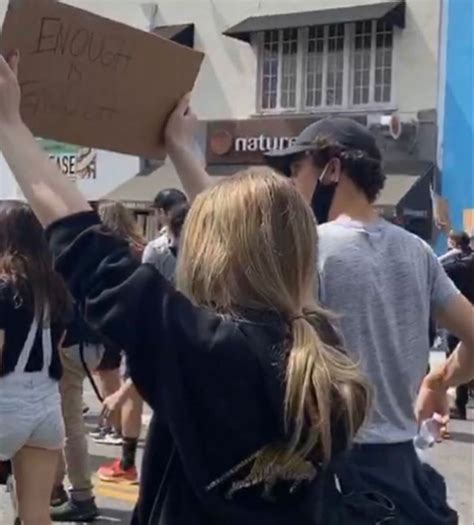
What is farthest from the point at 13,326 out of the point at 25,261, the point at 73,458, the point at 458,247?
the point at 458,247

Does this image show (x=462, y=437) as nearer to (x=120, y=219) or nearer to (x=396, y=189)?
(x=120, y=219)

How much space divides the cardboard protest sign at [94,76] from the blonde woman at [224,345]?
242mm

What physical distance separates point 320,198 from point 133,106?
65 centimetres

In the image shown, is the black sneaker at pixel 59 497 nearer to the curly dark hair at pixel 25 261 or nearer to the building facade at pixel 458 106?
the curly dark hair at pixel 25 261

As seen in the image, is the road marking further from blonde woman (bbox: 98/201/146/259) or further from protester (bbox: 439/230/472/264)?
protester (bbox: 439/230/472/264)

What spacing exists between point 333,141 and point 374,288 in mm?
415

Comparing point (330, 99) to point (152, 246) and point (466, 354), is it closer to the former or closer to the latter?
point (152, 246)

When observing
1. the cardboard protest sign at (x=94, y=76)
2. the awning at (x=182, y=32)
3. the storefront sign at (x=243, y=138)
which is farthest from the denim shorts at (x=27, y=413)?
the awning at (x=182, y=32)

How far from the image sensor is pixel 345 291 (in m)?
2.88

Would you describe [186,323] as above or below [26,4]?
below

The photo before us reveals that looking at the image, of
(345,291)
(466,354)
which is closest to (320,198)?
(345,291)

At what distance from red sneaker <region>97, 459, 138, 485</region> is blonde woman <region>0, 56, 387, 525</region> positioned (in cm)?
459

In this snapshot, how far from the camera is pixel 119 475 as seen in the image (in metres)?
6.66

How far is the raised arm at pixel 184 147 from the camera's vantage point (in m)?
2.75
